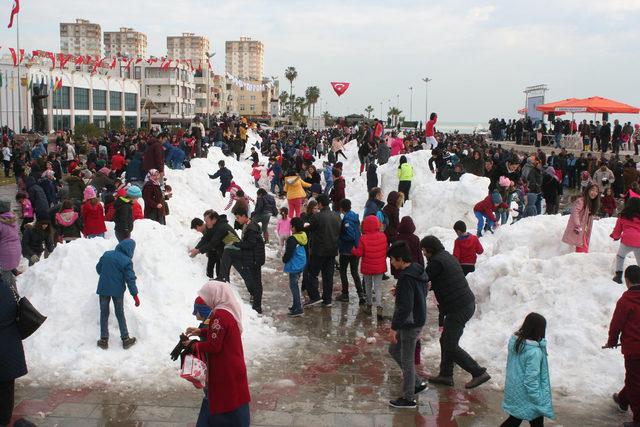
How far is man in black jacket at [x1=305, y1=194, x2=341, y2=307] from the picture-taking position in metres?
10.1

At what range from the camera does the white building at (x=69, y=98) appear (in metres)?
53.1

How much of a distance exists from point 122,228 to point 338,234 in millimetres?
3782

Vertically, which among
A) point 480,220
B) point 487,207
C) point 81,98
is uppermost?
point 81,98

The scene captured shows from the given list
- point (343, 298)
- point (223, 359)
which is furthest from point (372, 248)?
point (223, 359)

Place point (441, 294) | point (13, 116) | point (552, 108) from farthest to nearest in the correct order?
point (13, 116) < point (552, 108) < point (441, 294)

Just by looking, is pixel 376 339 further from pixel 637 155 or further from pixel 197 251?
pixel 637 155

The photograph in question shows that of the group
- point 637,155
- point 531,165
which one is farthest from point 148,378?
point 637,155

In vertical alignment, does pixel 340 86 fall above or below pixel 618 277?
above

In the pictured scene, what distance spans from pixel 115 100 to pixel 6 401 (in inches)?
3147

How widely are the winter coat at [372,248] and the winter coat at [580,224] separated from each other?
11.2 ft

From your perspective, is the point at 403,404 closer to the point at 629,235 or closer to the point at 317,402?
the point at 317,402

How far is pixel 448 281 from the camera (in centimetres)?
673

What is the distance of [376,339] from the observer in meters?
8.69

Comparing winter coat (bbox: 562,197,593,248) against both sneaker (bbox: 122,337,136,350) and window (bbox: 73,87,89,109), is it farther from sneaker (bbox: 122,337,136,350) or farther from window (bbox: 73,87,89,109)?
window (bbox: 73,87,89,109)
